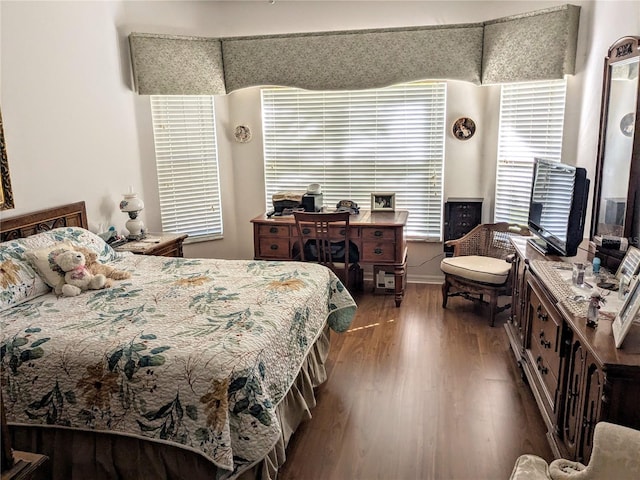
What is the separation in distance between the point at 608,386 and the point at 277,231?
328cm

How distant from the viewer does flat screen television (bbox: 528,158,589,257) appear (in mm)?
2779

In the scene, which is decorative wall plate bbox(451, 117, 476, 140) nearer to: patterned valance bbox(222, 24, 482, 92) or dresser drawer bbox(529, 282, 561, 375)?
patterned valance bbox(222, 24, 482, 92)

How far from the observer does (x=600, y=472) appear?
60.2 inches

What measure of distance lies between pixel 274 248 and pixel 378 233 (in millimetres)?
983

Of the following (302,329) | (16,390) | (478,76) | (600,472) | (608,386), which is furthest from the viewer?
(478,76)

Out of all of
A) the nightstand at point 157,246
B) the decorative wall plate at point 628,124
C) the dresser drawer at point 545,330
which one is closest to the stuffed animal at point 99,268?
the nightstand at point 157,246

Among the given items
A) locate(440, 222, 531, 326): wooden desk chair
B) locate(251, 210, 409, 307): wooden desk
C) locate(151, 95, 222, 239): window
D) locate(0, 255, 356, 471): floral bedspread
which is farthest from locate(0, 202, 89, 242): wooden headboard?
locate(440, 222, 531, 326): wooden desk chair

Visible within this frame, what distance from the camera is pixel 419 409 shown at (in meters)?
2.84

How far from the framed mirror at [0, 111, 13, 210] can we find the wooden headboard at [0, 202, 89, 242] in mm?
101

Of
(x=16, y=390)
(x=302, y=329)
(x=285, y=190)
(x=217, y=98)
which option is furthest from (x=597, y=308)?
(x=217, y=98)

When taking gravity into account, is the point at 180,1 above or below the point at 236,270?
above

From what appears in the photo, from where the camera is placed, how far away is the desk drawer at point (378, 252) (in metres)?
4.43

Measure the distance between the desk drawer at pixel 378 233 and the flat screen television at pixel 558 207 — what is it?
1206 mm

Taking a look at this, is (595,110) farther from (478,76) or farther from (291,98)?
(291,98)
